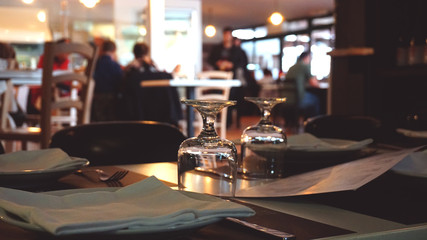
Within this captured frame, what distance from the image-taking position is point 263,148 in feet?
3.56

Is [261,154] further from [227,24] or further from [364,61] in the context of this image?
[227,24]

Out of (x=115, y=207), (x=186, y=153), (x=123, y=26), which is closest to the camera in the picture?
(x=115, y=207)

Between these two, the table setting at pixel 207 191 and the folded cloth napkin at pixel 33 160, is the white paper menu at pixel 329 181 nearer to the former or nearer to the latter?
the table setting at pixel 207 191

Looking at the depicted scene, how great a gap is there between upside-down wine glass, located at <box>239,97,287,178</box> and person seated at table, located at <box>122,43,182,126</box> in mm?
4316

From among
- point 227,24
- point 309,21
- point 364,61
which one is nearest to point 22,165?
point 364,61

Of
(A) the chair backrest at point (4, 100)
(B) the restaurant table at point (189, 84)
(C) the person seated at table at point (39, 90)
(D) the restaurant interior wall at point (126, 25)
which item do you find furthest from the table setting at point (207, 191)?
(D) the restaurant interior wall at point (126, 25)

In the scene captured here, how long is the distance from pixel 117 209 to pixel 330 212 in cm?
28

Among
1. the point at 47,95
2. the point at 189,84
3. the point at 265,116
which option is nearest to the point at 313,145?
the point at 265,116

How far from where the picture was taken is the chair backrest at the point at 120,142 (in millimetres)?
1566

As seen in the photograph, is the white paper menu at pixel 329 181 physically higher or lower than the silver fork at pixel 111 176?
higher

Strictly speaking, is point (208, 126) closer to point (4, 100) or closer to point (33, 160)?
point (33, 160)

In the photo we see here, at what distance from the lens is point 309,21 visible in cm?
1380

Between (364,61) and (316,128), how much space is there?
250 centimetres

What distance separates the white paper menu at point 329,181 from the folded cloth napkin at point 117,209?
19cm
